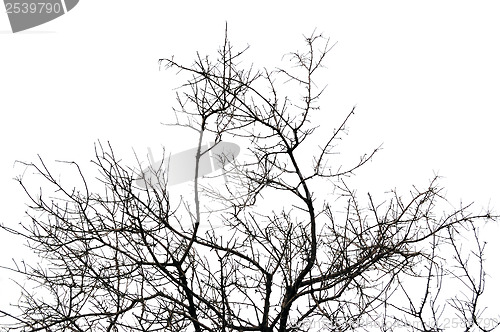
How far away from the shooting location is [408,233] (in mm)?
4406

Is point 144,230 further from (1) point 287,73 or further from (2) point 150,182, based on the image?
(1) point 287,73

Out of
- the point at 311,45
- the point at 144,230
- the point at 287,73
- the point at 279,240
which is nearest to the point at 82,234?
the point at 144,230

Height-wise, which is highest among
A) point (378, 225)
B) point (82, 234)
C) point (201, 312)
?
point (82, 234)

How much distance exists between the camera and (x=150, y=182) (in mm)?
4270

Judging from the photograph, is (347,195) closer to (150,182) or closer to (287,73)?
(287,73)

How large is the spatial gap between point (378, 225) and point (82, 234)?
217 centimetres

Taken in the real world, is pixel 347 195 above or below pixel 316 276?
above

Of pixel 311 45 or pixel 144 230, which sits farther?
pixel 311 45

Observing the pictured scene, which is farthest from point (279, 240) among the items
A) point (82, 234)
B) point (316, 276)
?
point (82, 234)

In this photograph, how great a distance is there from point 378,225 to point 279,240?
0.75m

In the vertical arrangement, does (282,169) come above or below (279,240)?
above
